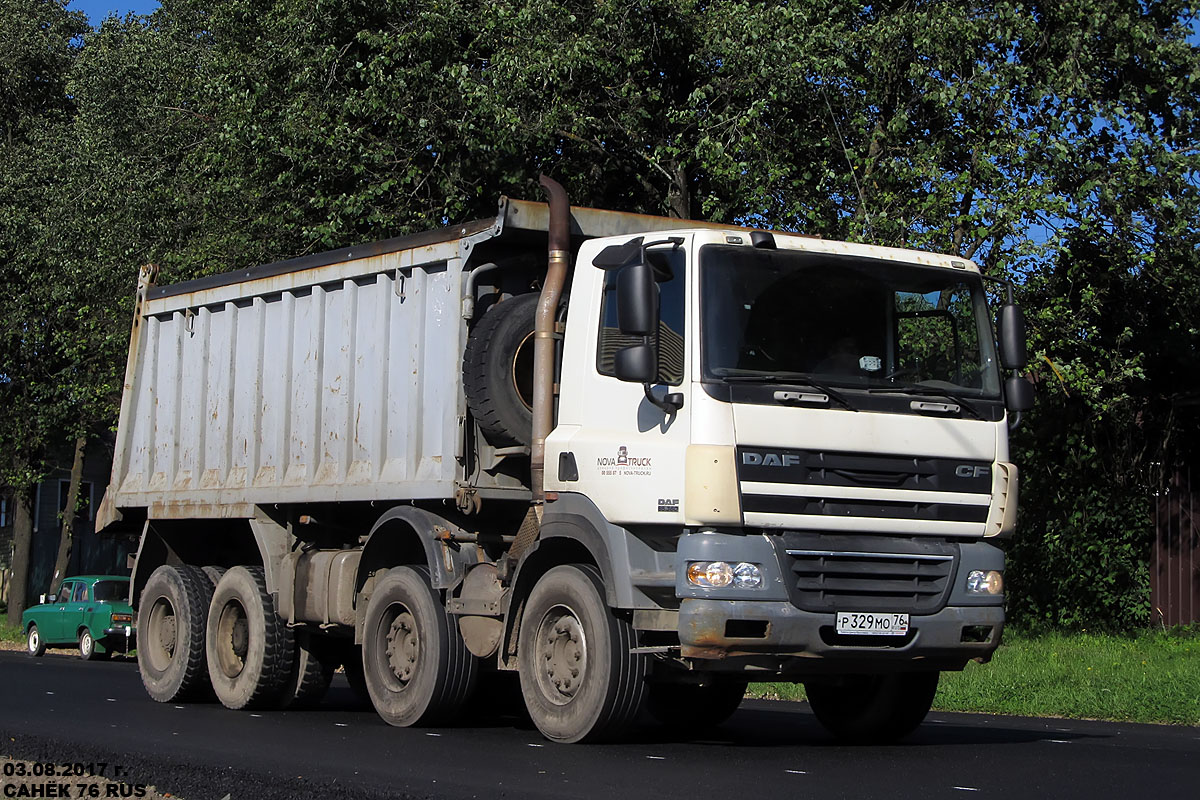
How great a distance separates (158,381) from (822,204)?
772cm

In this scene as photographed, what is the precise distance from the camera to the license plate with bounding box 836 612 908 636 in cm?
905

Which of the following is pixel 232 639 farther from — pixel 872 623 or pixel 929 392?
pixel 929 392

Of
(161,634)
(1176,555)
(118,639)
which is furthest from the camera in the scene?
(118,639)

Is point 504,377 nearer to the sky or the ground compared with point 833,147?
nearer to the ground

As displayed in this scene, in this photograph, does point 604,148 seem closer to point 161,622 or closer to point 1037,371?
point 1037,371

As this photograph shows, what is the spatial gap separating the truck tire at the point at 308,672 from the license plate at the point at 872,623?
5575 mm

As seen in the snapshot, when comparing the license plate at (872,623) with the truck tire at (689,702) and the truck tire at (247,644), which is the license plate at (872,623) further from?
the truck tire at (247,644)

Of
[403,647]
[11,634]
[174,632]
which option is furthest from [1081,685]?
[11,634]

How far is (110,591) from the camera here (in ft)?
86.3

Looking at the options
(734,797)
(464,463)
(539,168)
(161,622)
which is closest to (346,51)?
(539,168)

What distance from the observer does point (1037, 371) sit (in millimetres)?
17984

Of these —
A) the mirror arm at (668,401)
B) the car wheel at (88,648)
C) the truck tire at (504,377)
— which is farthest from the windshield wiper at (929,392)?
the car wheel at (88,648)

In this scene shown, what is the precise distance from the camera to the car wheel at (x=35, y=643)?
89.4ft

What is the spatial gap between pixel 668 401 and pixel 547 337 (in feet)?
4.83
